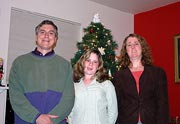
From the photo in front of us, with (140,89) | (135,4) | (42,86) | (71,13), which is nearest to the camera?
(42,86)

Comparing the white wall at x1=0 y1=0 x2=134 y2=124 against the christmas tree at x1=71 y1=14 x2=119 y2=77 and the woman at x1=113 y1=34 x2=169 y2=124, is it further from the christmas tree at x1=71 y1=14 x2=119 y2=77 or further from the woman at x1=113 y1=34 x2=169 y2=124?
the woman at x1=113 y1=34 x2=169 y2=124

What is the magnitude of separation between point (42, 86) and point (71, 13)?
301 centimetres

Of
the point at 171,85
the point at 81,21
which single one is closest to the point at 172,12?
the point at 171,85

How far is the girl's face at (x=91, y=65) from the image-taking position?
7.27 feet

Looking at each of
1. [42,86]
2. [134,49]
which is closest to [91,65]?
[134,49]

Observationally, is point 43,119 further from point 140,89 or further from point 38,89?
point 140,89

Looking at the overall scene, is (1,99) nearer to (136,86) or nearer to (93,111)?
(93,111)

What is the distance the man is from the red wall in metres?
3.24

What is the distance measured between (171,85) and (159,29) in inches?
48.2

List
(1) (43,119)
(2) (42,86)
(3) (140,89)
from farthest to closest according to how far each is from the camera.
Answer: (3) (140,89)
(2) (42,86)
(1) (43,119)

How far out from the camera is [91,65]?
222 centimetres

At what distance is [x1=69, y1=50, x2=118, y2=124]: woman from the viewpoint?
2.07m

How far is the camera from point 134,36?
2250 millimetres

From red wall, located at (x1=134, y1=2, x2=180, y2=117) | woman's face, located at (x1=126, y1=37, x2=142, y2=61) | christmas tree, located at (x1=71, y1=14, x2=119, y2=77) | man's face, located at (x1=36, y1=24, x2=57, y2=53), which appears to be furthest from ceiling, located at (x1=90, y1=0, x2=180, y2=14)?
man's face, located at (x1=36, y1=24, x2=57, y2=53)
